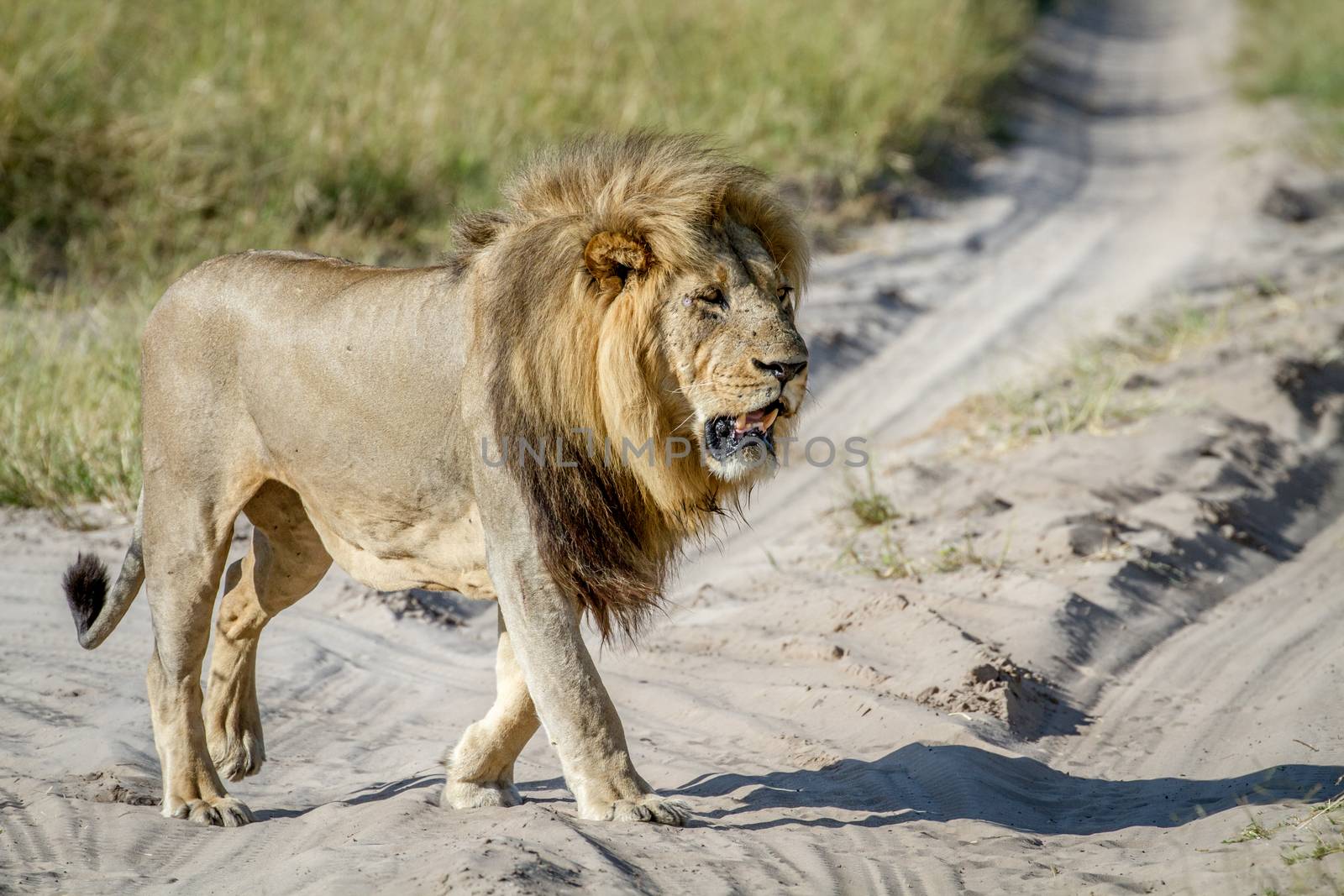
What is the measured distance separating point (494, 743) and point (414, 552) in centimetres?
52

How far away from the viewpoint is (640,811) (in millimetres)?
3137

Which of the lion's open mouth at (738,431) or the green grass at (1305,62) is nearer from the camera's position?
the lion's open mouth at (738,431)

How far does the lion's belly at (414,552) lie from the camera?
11.1 ft

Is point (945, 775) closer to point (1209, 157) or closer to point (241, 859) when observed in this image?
point (241, 859)

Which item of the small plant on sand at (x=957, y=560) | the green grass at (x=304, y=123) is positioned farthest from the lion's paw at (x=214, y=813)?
the small plant on sand at (x=957, y=560)

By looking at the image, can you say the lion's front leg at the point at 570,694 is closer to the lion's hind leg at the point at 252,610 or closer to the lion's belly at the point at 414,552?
the lion's belly at the point at 414,552

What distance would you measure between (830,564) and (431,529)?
2.33m

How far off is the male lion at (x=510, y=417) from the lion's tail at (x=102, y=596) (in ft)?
0.10

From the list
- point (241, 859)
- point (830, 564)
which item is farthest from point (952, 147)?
point (241, 859)

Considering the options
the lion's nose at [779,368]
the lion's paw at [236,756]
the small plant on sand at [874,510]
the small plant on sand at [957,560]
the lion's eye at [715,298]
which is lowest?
the lion's paw at [236,756]

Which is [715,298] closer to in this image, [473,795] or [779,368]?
[779,368]

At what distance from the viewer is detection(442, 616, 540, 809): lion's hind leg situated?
3.39 metres

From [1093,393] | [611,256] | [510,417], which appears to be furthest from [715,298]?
[1093,393]

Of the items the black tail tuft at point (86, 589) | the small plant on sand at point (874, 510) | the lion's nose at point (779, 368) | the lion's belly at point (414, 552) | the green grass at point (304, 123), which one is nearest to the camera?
the lion's nose at point (779, 368)
